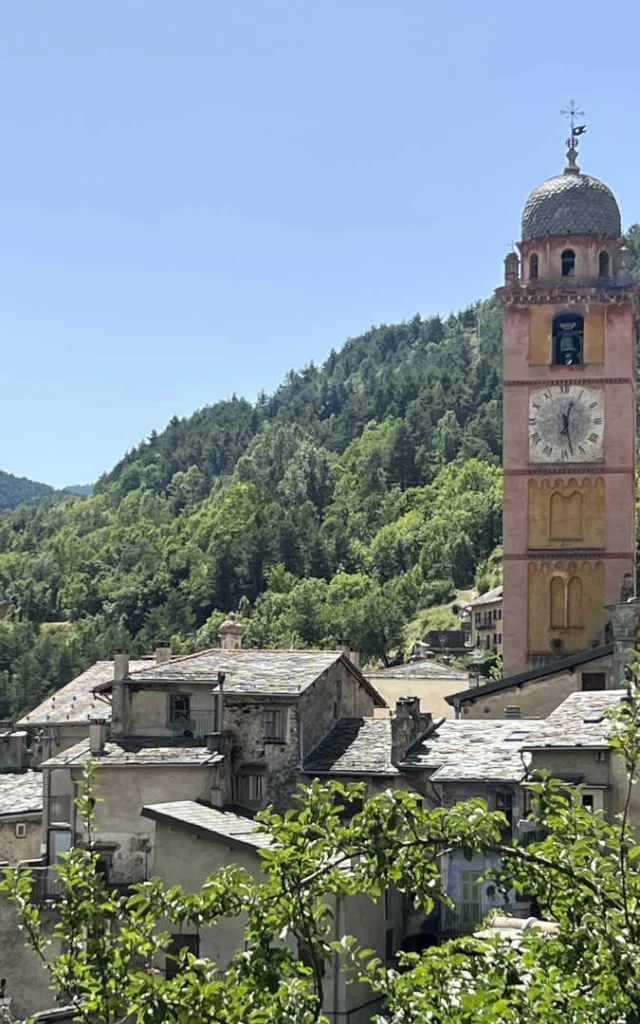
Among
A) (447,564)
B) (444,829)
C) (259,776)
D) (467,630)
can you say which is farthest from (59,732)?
(447,564)

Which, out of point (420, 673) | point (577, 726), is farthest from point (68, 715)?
point (577, 726)

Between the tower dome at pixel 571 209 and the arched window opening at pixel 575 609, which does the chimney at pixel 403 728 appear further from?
the tower dome at pixel 571 209

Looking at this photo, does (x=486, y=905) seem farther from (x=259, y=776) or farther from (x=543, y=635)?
(x=543, y=635)

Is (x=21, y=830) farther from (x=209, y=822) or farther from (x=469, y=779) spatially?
(x=469, y=779)

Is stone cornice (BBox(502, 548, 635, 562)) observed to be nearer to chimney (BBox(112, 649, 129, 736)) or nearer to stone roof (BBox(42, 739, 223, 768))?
chimney (BBox(112, 649, 129, 736))

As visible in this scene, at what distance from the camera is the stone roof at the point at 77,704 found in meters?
68.2

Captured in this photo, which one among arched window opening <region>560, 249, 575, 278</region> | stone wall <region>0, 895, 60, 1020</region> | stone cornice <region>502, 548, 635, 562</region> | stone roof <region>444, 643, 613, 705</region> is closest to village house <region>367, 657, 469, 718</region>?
stone cornice <region>502, 548, 635, 562</region>

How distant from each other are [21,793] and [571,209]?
30.9m

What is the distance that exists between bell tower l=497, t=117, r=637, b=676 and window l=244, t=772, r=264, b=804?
69.0 ft

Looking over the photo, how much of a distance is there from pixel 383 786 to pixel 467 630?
4872 inches

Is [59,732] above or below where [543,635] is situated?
below

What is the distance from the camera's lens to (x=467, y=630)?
16662cm

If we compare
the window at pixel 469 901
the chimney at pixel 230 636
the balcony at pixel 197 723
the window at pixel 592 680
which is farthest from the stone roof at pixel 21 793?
the window at pixel 469 901

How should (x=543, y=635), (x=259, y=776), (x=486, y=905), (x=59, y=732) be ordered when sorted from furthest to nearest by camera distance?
(x=59, y=732)
(x=543, y=635)
(x=259, y=776)
(x=486, y=905)
